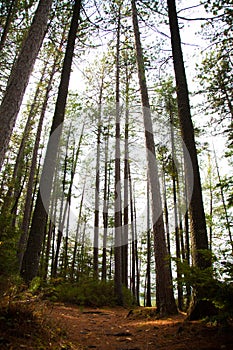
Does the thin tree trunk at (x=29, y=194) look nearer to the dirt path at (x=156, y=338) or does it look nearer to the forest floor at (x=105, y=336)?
the dirt path at (x=156, y=338)

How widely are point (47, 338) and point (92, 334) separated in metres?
1.90

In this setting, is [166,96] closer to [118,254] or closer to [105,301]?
[118,254]

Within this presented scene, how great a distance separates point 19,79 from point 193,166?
4.05 metres

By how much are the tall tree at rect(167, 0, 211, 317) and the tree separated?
Answer: 3509 millimetres

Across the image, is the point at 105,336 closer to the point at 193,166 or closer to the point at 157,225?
the point at 157,225

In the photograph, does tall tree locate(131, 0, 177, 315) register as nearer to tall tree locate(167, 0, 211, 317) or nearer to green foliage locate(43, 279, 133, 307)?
tall tree locate(167, 0, 211, 317)

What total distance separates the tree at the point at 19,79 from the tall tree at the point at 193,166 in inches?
138

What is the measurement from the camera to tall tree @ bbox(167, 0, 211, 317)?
5.03m

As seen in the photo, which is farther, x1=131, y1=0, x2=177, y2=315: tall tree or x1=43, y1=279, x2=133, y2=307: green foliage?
x1=43, y1=279, x2=133, y2=307: green foliage

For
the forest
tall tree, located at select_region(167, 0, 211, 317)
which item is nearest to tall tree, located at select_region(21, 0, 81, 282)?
the forest

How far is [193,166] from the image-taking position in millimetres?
5652

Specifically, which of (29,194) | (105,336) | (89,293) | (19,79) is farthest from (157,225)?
(29,194)

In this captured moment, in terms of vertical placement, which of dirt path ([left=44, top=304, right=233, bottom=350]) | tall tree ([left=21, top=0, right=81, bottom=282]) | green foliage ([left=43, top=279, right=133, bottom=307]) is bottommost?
dirt path ([left=44, top=304, right=233, bottom=350])

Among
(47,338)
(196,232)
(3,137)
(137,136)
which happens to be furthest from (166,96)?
(47,338)
